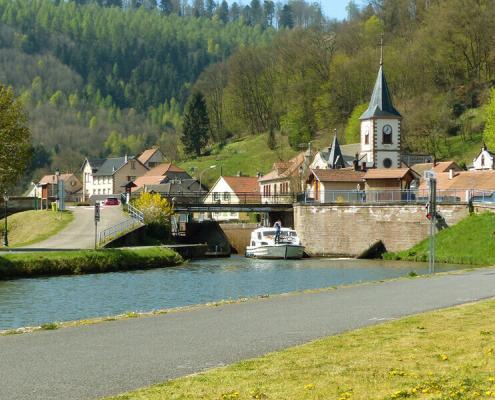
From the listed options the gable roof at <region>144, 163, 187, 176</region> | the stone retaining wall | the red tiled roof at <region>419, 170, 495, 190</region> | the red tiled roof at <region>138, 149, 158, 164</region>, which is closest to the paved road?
the stone retaining wall

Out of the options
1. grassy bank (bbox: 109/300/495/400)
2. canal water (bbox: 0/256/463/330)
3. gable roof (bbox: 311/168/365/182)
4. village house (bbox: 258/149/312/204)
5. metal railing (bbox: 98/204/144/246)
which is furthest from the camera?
village house (bbox: 258/149/312/204)

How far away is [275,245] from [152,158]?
10224 centimetres

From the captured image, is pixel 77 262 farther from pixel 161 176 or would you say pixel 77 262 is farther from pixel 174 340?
pixel 161 176

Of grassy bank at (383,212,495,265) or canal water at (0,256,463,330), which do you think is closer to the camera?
canal water at (0,256,463,330)

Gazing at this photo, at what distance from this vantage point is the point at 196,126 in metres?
164

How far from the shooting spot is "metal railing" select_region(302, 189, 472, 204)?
72000 millimetres

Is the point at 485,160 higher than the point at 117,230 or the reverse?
higher

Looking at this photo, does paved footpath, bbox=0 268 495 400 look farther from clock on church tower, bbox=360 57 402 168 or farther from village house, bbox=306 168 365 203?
clock on church tower, bbox=360 57 402 168

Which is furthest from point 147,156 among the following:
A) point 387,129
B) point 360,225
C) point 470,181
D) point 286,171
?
point 360,225

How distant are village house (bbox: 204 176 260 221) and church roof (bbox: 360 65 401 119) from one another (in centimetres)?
2227

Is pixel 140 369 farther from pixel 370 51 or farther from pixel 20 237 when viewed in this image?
pixel 370 51

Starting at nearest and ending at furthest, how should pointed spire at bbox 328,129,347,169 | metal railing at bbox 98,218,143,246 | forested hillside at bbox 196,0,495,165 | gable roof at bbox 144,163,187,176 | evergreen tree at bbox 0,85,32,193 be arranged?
evergreen tree at bbox 0,85,32,193, metal railing at bbox 98,218,143,246, pointed spire at bbox 328,129,347,169, forested hillside at bbox 196,0,495,165, gable roof at bbox 144,163,187,176

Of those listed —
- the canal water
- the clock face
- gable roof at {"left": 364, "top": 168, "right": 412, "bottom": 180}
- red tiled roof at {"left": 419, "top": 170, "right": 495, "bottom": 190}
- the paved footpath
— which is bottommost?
the canal water

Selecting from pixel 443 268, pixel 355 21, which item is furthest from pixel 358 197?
pixel 355 21
